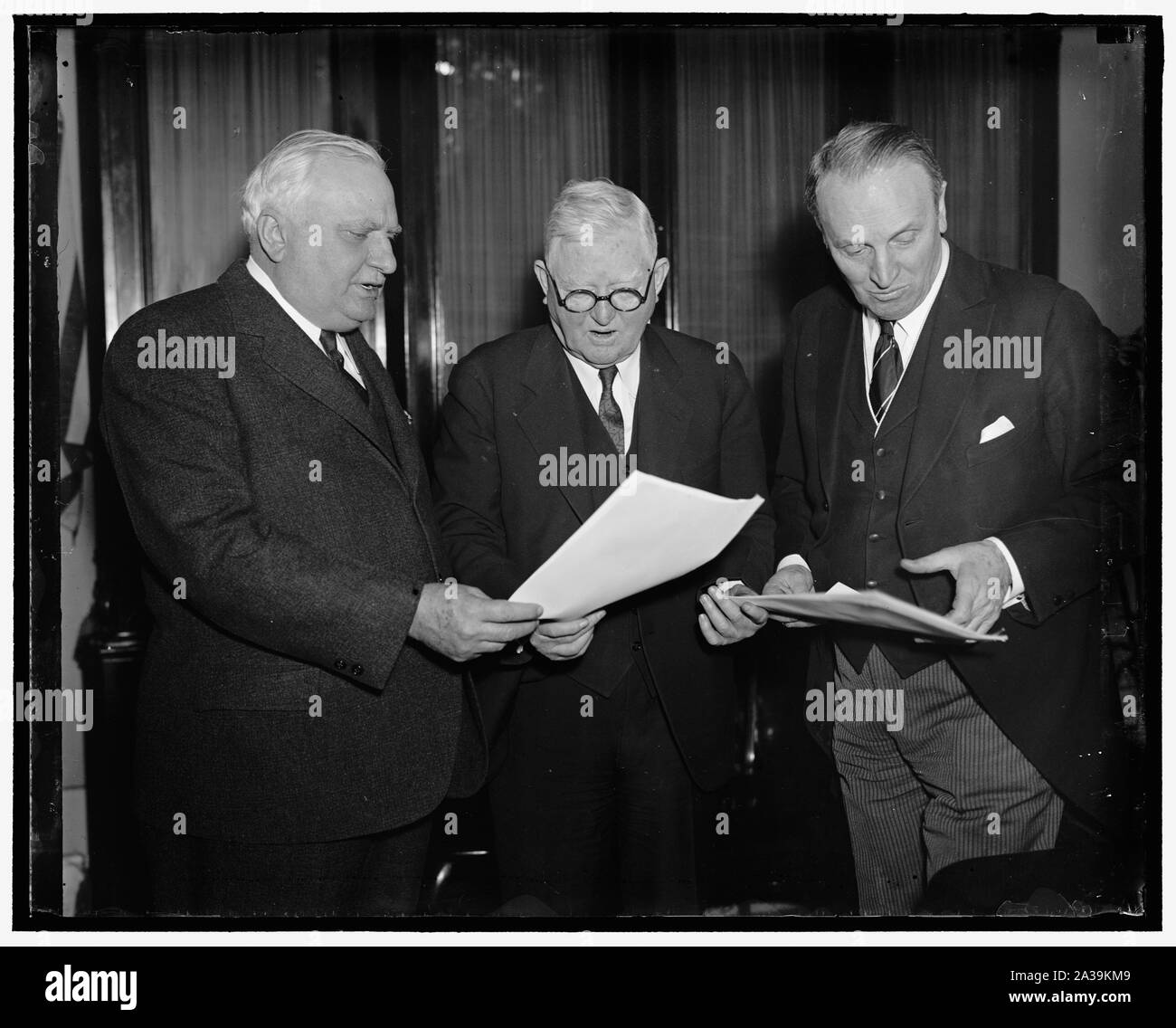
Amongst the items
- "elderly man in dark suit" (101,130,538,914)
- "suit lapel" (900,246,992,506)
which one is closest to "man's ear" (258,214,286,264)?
"elderly man in dark suit" (101,130,538,914)

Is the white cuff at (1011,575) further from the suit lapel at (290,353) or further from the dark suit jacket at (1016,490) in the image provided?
the suit lapel at (290,353)

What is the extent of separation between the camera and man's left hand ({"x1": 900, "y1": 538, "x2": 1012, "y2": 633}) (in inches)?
99.9

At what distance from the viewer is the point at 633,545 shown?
2.21 m

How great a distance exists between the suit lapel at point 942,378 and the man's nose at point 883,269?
133 mm

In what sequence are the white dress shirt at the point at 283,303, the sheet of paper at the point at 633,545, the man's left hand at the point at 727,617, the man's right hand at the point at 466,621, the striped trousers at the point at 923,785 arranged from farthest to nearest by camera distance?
1. the striped trousers at the point at 923,785
2. the man's left hand at the point at 727,617
3. the white dress shirt at the point at 283,303
4. the man's right hand at the point at 466,621
5. the sheet of paper at the point at 633,545

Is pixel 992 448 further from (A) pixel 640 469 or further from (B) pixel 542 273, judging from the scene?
(B) pixel 542 273

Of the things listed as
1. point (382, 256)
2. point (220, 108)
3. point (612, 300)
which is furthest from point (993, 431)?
point (220, 108)

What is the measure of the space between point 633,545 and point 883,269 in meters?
0.97

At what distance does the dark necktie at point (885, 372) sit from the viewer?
2.71m

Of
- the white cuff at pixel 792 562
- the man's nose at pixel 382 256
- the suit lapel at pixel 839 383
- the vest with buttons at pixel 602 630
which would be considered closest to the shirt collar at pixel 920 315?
the suit lapel at pixel 839 383

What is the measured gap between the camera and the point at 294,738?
8.11ft
